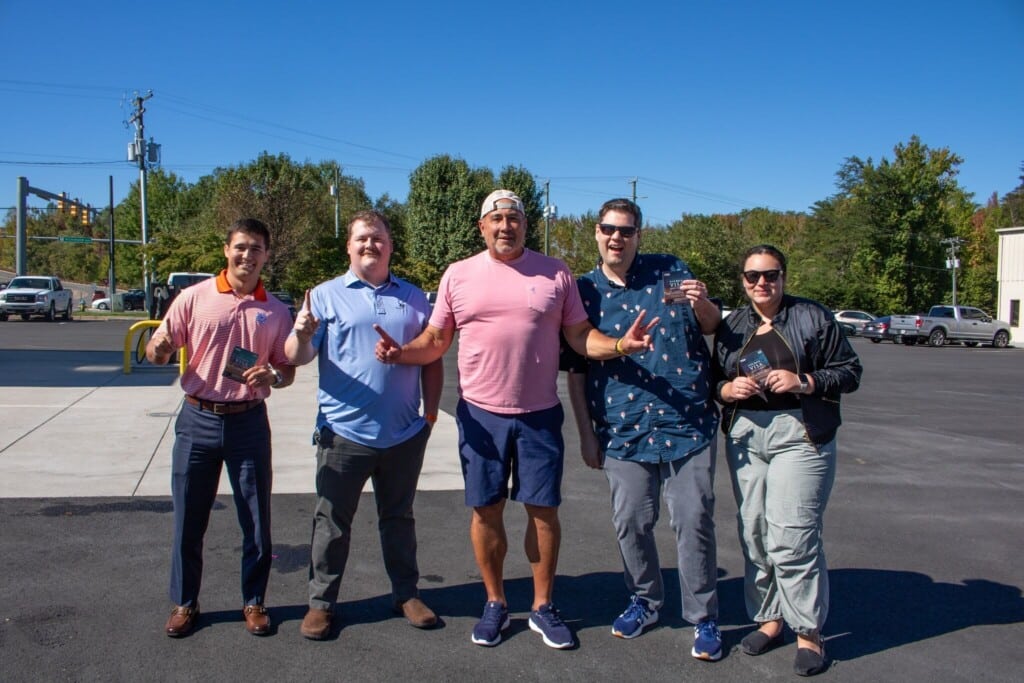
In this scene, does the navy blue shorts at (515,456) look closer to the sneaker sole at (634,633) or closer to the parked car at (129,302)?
the sneaker sole at (634,633)

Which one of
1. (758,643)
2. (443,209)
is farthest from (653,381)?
(443,209)

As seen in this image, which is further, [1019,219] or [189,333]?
[1019,219]

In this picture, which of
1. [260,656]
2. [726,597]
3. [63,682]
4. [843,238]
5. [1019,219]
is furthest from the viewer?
[1019,219]

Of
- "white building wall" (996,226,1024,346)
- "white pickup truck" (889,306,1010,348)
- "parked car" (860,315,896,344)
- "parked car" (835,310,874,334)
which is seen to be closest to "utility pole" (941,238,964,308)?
"white building wall" (996,226,1024,346)

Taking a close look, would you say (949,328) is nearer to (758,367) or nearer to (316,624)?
(758,367)

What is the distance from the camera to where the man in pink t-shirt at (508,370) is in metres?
3.75

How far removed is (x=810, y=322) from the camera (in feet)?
12.1

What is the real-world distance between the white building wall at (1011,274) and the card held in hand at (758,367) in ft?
137

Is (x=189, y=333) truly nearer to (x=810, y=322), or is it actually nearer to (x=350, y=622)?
(x=350, y=622)

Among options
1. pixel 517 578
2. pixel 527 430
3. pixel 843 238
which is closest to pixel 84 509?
pixel 517 578

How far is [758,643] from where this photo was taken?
3.72 metres

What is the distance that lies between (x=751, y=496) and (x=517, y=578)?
153cm

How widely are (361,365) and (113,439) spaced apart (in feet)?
18.2

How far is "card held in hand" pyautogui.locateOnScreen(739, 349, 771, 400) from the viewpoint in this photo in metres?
3.57
